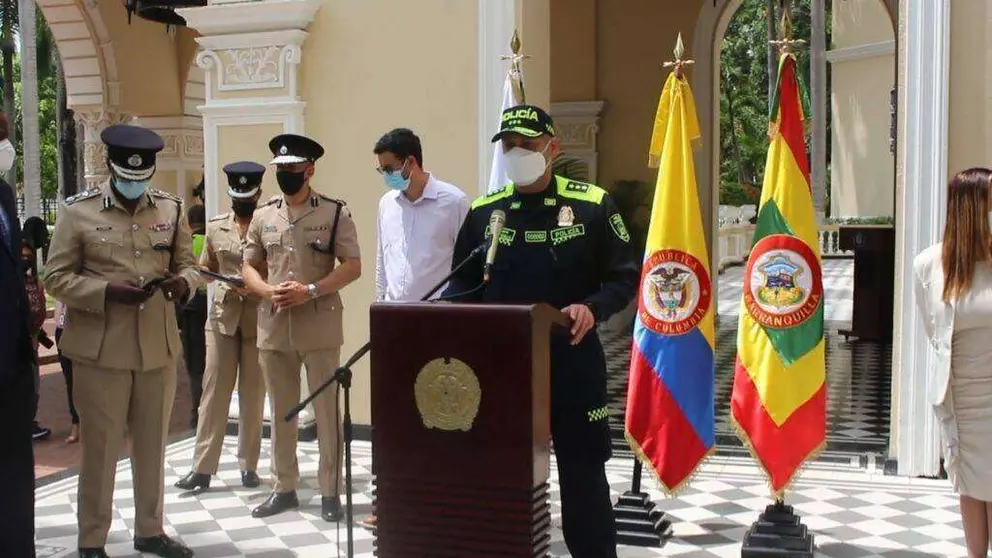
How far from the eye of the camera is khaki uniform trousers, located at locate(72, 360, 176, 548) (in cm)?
413

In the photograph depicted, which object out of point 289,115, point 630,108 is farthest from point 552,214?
point 630,108

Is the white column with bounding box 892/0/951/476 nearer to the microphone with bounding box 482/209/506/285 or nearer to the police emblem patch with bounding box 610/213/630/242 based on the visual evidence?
the police emblem patch with bounding box 610/213/630/242

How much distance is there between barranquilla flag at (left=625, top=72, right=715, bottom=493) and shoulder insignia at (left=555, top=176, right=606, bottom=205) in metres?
1.17

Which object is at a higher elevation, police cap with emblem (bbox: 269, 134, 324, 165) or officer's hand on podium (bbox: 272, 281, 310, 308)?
police cap with emblem (bbox: 269, 134, 324, 165)

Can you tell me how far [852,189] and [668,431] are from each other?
2041 cm

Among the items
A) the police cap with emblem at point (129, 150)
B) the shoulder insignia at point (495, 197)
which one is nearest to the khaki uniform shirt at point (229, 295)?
the police cap with emblem at point (129, 150)

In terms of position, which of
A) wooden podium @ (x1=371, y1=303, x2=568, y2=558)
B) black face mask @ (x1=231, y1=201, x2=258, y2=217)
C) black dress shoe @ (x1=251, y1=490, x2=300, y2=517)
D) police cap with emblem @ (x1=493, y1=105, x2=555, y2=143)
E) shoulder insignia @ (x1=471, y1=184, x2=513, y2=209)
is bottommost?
black dress shoe @ (x1=251, y1=490, x2=300, y2=517)

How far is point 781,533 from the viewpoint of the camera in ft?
14.1

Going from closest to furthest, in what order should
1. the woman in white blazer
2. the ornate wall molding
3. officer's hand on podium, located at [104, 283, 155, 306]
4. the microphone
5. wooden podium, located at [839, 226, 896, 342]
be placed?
the microphone, the woman in white blazer, officer's hand on podium, located at [104, 283, 155, 306], wooden podium, located at [839, 226, 896, 342], the ornate wall molding

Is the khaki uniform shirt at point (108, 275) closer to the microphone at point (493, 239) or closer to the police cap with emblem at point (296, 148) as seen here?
the police cap with emblem at point (296, 148)

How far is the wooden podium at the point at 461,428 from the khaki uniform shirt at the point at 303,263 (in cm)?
217

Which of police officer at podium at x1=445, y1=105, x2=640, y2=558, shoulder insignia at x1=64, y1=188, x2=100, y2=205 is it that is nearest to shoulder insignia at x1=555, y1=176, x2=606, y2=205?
police officer at podium at x1=445, y1=105, x2=640, y2=558

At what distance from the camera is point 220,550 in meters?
4.50

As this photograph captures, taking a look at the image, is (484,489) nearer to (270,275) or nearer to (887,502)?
(270,275)
